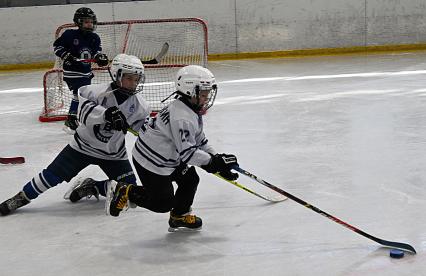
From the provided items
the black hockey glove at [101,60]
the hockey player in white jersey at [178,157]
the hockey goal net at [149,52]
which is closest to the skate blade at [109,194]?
the hockey player in white jersey at [178,157]

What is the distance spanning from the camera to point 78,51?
5.93m

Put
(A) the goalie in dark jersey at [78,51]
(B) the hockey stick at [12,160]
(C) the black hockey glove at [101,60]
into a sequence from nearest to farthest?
(B) the hockey stick at [12,160]
(C) the black hockey glove at [101,60]
(A) the goalie in dark jersey at [78,51]

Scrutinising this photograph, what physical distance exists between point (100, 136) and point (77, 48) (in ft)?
8.25

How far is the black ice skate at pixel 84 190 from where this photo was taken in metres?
3.77

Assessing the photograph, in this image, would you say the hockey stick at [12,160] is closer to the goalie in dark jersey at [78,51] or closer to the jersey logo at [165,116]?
the goalie in dark jersey at [78,51]

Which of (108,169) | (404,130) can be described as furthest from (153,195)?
(404,130)

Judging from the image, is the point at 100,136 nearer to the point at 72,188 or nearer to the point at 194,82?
the point at 72,188

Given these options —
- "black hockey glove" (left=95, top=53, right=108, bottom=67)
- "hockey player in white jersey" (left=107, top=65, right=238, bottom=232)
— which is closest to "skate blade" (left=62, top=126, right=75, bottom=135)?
"black hockey glove" (left=95, top=53, right=108, bottom=67)

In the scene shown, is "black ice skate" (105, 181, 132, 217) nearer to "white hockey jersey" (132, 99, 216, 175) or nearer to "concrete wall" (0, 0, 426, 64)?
"white hockey jersey" (132, 99, 216, 175)

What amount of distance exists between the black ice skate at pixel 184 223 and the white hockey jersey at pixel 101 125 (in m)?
0.54

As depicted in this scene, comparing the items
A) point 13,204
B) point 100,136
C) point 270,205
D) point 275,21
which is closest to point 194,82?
point 100,136

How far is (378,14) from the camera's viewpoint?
10.1 metres

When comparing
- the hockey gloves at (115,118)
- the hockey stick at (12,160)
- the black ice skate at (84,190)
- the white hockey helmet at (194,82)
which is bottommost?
the hockey stick at (12,160)

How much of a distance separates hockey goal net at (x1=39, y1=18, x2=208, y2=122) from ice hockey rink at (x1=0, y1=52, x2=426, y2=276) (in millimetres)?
277
